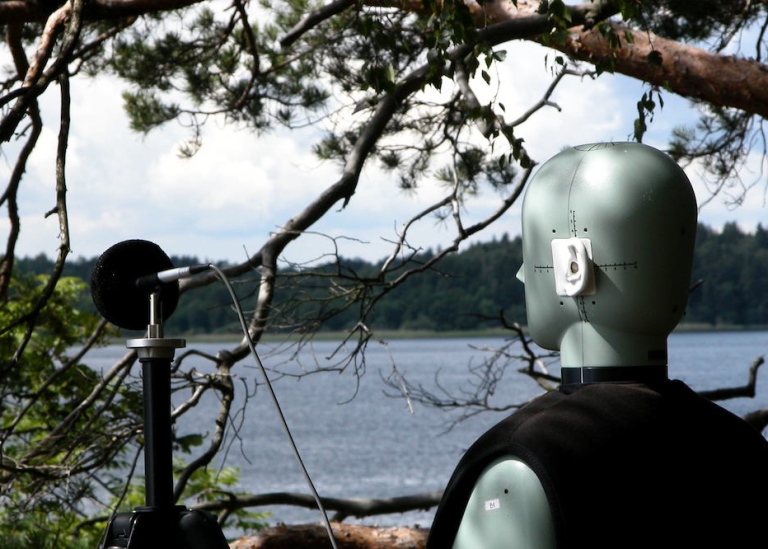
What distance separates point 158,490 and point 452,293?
614 cm

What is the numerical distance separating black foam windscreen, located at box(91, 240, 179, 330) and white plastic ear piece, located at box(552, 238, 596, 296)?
63 centimetres

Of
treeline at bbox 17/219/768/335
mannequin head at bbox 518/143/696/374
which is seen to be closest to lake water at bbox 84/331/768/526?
treeline at bbox 17/219/768/335

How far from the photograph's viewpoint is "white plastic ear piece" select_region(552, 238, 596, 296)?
5.25ft

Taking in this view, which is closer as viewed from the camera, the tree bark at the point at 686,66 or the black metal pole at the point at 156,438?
the black metal pole at the point at 156,438

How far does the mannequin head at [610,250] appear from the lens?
1602mm

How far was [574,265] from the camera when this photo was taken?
63.7 inches

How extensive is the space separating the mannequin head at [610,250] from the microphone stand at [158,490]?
629mm

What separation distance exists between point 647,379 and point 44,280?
5.21 metres

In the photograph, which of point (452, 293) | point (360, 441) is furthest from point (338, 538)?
point (360, 441)

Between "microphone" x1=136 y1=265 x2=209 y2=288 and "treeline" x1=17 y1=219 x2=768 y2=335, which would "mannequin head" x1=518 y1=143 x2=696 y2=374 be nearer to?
"treeline" x1=17 y1=219 x2=768 y2=335

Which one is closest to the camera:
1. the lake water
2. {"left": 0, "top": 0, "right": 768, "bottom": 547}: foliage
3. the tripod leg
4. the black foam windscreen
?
the tripod leg

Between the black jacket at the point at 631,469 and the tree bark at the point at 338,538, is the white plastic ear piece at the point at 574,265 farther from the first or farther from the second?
the tree bark at the point at 338,538

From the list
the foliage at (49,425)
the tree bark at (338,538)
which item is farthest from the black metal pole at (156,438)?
the tree bark at (338,538)

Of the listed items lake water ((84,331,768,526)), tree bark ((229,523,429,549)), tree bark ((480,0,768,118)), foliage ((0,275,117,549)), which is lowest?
lake water ((84,331,768,526))
